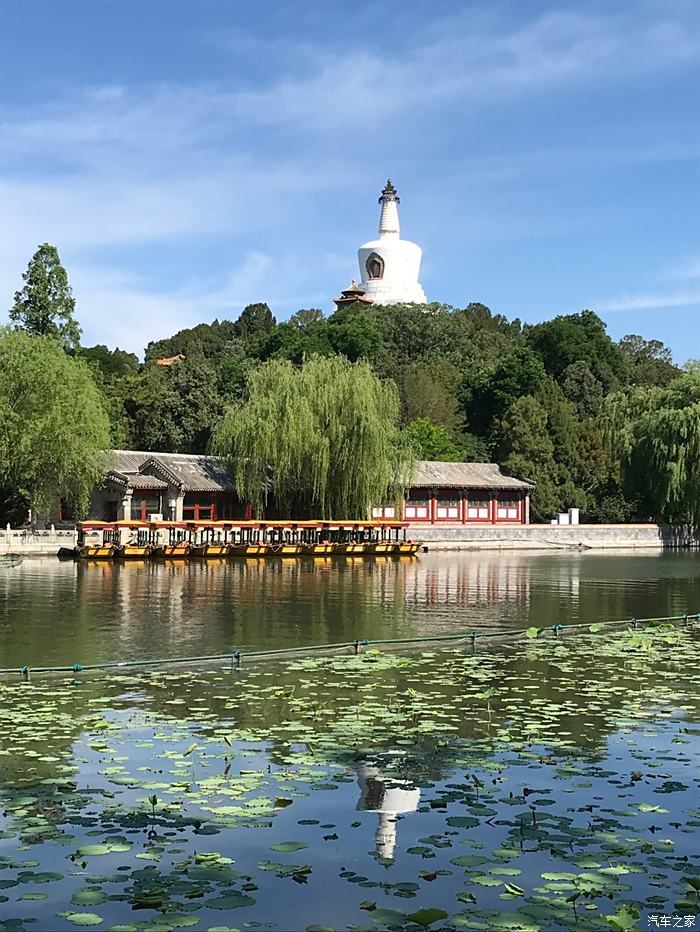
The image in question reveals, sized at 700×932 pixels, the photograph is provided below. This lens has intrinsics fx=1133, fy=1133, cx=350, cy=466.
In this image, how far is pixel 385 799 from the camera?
7.97 meters

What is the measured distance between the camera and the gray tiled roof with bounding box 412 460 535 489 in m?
50.9

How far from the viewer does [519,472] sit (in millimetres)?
55719

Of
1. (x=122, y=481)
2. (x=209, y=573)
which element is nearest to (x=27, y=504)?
(x=122, y=481)

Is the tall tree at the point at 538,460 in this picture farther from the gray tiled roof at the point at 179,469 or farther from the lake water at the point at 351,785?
the lake water at the point at 351,785

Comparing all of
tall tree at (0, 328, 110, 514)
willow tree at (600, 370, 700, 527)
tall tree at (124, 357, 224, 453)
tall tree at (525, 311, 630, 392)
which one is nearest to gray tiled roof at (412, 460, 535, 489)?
willow tree at (600, 370, 700, 527)

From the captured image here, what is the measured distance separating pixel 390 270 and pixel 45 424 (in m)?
61.0

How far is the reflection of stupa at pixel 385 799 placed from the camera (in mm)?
7180

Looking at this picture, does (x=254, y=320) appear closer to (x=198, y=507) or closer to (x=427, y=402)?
(x=427, y=402)

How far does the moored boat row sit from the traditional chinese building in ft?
10.6

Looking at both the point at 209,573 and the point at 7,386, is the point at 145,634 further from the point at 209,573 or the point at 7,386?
the point at 7,386

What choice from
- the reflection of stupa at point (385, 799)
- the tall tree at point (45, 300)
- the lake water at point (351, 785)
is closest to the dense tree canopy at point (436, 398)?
the tall tree at point (45, 300)

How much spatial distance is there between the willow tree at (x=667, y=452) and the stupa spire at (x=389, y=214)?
4774 centimetres

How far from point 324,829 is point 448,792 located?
117 centimetres

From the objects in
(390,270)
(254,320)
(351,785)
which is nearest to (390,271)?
(390,270)
